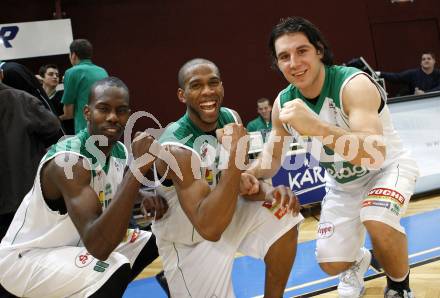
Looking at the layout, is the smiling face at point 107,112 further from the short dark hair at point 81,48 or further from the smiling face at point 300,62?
the short dark hair at point 81,48

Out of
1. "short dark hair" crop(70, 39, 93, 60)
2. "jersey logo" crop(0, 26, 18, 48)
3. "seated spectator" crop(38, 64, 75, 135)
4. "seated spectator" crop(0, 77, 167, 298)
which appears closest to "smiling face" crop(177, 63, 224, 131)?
"seated spectator" crop(0, 77, 167, 298)

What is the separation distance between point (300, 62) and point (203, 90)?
2.14ft

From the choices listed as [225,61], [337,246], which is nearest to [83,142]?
[337,246]

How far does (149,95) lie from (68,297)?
665 centimetres

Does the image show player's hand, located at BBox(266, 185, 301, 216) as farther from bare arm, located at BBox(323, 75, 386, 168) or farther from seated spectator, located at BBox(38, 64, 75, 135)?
seated spectator, located at BBox(38, 64, 75, 135)

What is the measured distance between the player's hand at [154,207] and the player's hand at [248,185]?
0.51 m

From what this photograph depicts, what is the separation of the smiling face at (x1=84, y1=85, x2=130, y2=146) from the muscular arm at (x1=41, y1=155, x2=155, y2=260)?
0.30 meters

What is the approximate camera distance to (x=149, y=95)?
29.0 feet

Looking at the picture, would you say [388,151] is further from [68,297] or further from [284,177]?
[284,177]

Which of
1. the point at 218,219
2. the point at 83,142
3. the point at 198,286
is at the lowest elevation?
the point at 198,286

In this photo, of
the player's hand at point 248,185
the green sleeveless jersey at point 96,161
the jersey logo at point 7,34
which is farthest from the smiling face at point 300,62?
the jersey logo at point 7,34

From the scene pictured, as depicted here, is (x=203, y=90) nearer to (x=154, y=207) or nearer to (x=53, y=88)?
(x=154, y=207)

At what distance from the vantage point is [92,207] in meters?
A: 2.39

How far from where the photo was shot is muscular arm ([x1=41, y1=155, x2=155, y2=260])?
7.55ft
